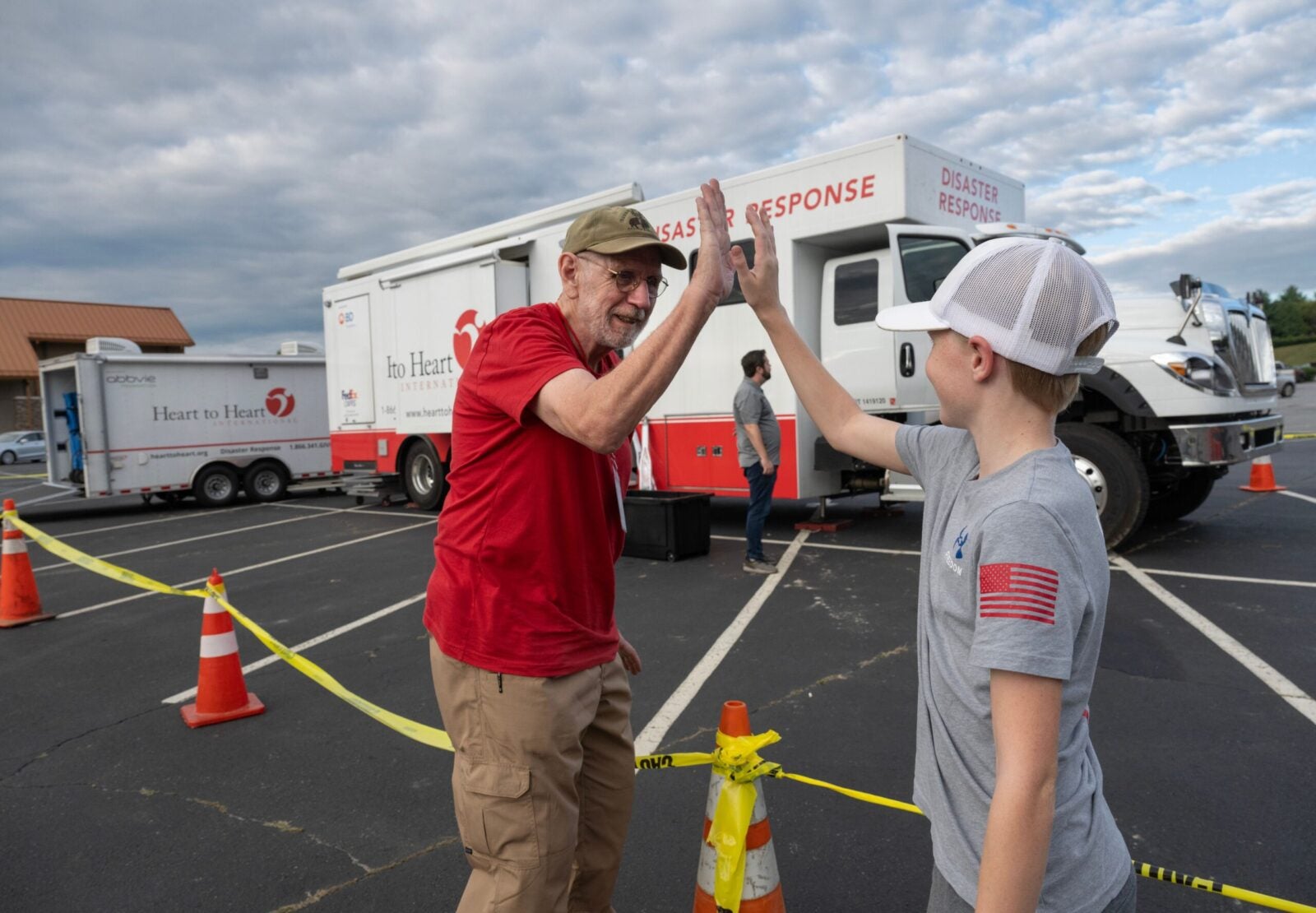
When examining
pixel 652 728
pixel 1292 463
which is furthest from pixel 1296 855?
pixel 1292 463

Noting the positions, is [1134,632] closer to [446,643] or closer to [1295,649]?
[1295,649]

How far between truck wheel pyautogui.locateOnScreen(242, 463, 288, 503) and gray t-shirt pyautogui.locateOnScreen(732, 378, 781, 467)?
11.8 metres

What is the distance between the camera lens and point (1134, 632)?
5.21 metres

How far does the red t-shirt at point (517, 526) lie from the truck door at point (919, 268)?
6493 millimetres

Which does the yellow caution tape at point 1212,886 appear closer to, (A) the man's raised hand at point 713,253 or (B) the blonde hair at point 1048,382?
(B) the blonde hair at point 1048,382

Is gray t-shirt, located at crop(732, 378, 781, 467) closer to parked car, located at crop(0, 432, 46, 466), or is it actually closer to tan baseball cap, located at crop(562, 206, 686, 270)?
tan baseball cap, located at crop(562, 206, 686, 270)

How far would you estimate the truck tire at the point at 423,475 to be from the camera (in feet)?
39.0

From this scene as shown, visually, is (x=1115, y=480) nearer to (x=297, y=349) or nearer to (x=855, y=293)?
(x=855, y=293)

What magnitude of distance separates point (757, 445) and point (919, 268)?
2378 millimetres

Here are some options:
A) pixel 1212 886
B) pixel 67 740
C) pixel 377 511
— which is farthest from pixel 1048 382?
pixel 377 511

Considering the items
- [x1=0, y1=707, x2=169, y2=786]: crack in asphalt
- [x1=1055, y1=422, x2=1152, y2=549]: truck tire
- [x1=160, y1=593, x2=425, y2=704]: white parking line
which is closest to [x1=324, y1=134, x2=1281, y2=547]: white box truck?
[x1=1055, y1=422, x2=1152, y2=549]: truck tire

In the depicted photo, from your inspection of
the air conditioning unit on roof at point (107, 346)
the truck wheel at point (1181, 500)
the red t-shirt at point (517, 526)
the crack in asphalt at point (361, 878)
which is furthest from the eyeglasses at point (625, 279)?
the air conditioning unit on roof at point (107, 346)

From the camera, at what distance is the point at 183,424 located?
15.1 meters

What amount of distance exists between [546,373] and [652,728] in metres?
2.80
